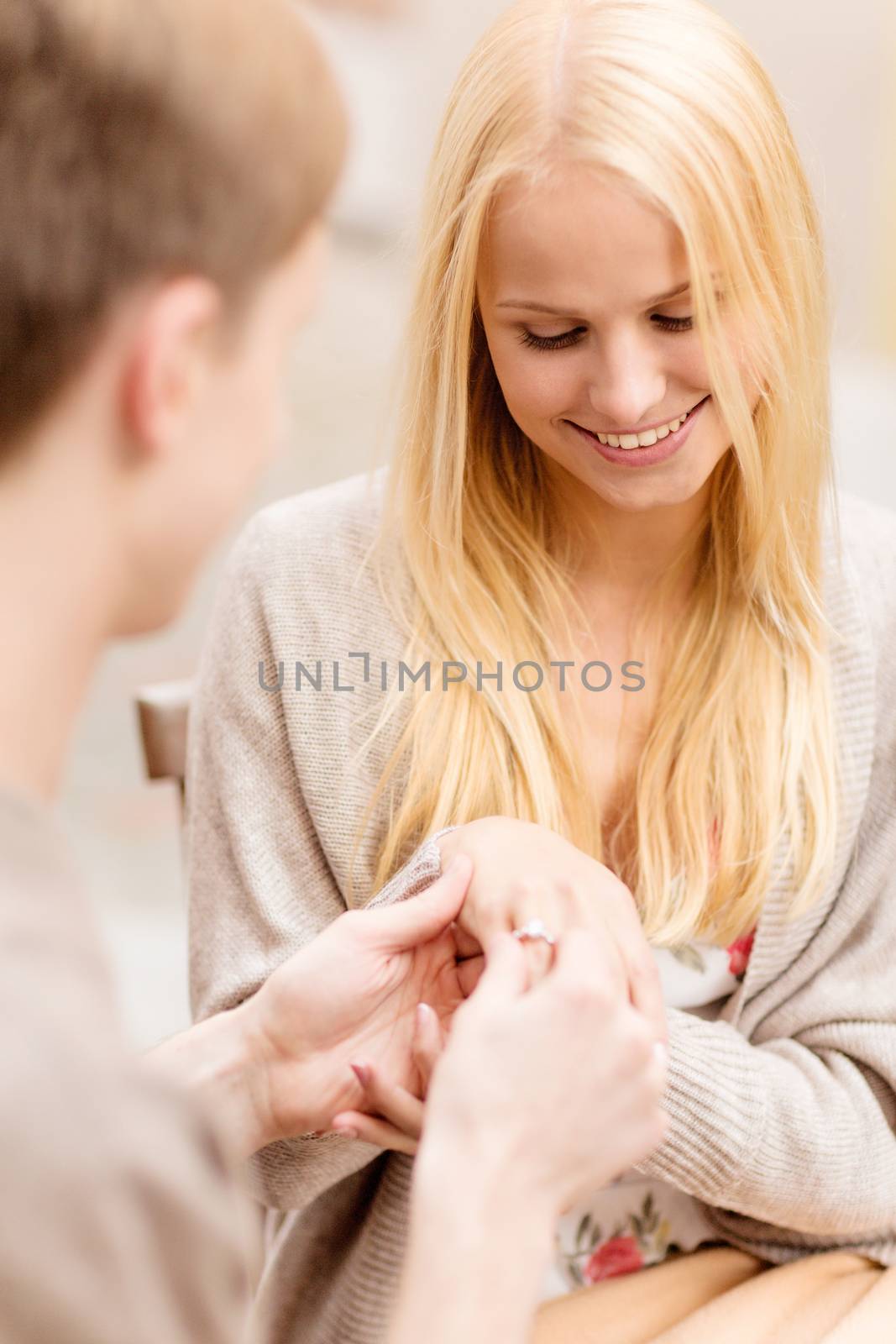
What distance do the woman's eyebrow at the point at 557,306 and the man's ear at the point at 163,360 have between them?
0.44m

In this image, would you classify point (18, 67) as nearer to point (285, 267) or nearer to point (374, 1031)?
point (285, 267)

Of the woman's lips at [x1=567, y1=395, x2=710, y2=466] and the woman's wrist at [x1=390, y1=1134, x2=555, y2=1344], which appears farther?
the woman's lips at [x1=567, y1=395, x2=710, y2=466]

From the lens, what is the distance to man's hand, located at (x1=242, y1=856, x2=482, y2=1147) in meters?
0.93

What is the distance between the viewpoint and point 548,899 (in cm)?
94

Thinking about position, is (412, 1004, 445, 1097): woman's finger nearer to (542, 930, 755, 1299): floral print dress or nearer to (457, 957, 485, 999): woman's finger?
(457, 957, 485, 999): woman's finger

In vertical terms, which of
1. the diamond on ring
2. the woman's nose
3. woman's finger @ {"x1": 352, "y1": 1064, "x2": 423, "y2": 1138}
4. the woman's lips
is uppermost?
the woman's nose

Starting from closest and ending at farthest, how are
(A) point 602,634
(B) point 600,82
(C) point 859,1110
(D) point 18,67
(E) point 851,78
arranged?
(D) point 18,67 < (B) point 600,82 < (C) point 859,1110 < (A) point 602,634 < (E) point 851,78

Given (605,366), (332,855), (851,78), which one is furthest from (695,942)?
(851,78)

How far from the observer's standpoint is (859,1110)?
1091mm

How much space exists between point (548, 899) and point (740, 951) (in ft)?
0.92

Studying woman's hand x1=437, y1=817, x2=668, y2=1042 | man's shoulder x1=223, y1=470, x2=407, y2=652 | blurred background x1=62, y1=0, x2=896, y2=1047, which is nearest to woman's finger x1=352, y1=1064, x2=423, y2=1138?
woman's hand x1=437, y1=817, x2=668, y2=1042

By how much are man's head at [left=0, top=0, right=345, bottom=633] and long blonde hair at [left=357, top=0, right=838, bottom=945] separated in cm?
42

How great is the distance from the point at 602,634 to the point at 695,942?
0.82 feet

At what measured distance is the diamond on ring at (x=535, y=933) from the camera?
0.90m
